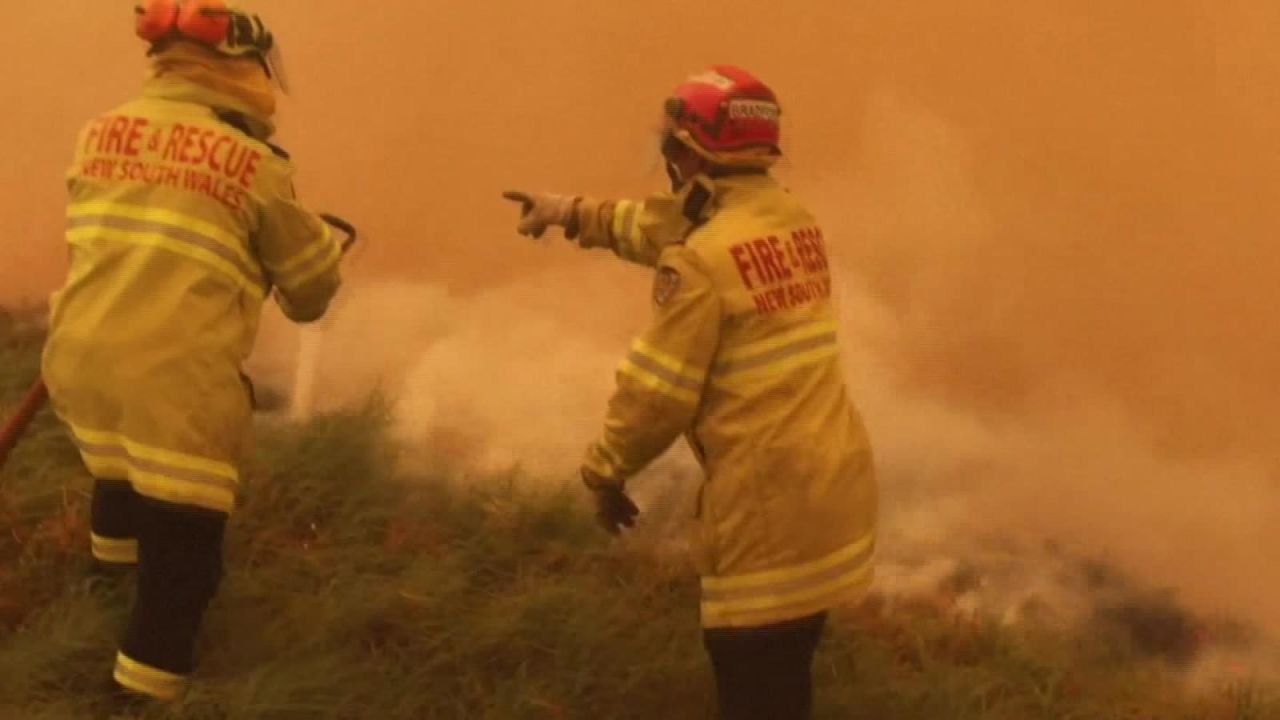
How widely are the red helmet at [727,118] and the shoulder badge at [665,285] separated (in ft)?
0.62

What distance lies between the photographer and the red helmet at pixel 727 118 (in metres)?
1.84

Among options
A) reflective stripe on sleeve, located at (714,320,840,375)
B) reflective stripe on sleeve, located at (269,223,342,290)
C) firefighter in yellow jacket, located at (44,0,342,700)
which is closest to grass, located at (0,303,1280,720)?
firefighter in yellow jacket, located at (44,0,342,700)

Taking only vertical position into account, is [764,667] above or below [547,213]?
below

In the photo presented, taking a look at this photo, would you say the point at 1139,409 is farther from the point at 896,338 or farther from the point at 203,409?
the point at 203,409

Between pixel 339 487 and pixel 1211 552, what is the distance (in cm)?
194

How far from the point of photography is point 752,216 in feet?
6.02

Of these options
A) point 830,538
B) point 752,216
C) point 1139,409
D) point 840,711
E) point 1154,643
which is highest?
point 752,216

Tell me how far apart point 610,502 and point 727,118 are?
1.94 feet

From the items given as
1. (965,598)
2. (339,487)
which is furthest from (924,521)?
(339,487)

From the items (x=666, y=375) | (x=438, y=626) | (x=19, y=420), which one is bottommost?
(x=438, y=626)

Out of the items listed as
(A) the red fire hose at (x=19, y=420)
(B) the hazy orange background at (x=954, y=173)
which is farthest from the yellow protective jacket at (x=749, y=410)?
(B) the hazy orange background at (x=954, y=173)

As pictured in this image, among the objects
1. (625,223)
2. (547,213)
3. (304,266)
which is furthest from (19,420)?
(625,223)

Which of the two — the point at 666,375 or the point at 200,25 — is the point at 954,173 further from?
the point at 200,25

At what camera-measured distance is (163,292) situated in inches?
71.1
